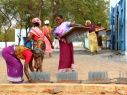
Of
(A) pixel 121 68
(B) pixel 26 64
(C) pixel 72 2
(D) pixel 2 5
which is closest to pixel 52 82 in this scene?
(B) pixel 26 64

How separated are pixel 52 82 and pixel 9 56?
1036 millimetres

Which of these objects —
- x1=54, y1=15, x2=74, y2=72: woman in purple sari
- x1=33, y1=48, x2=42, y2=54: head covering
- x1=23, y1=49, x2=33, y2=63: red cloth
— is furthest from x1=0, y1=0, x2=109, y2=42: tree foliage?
x1=23, y1=49, x2=33, y2=63: red cloth

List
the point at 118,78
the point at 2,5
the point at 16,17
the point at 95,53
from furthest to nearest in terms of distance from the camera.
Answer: the point at 16,17 → the point at 2,5 → the point at 95,53 → the point at 118,78

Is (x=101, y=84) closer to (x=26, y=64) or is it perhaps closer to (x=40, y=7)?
(x=26, y=64)

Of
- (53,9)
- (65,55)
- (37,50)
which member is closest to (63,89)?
(37,50)

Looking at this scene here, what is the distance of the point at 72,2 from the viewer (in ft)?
81.5

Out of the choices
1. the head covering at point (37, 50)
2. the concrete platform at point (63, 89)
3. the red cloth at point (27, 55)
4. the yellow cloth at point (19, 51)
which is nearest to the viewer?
the concrete platform at point (63, 89)

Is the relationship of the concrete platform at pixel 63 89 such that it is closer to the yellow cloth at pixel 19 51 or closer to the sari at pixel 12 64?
the sari at pixel 12 64

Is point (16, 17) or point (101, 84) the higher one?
point (16, 17)

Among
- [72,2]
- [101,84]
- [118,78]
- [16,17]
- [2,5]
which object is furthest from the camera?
[16,17]

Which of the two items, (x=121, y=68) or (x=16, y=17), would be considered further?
(x=16, y=17)

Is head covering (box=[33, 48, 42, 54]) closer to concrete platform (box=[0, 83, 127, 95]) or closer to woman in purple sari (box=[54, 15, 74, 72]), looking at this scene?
woman in purple sari (box=[54, 15, 74, 72])

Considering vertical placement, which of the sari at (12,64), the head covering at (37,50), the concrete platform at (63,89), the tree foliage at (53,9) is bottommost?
the concrete platform at (63,89)

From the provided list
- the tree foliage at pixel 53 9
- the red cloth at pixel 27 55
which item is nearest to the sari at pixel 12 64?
the red cloth at pixel 27 55
